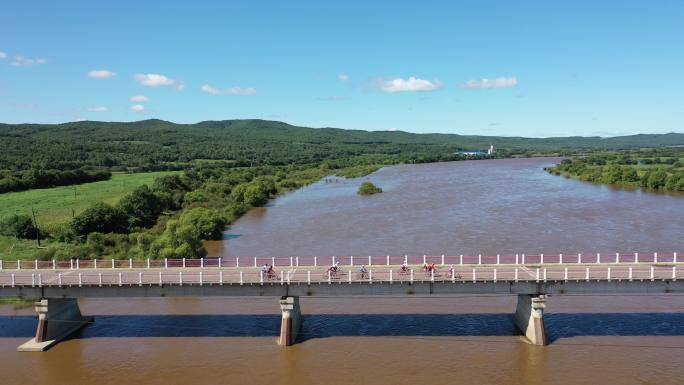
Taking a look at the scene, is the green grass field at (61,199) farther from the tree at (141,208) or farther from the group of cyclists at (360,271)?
the group of cyclists at (360,271)

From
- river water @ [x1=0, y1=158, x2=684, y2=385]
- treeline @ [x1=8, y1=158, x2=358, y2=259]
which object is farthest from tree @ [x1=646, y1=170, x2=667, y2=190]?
treeline @ [x1=8, y1=158, x2=358, y2=259]

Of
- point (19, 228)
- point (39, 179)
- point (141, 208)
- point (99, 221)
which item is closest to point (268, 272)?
point (99, 221)

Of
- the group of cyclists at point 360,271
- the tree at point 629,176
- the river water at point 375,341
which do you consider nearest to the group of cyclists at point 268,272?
the group of cyclists at point 360,271

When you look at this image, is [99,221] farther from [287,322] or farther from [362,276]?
[362,276]

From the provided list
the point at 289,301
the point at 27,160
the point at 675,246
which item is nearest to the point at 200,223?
the point at 289,301

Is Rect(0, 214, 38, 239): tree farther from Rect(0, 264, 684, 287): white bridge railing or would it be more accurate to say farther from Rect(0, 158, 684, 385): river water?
Rect(0, 264, 684, 287): white bridge railing
